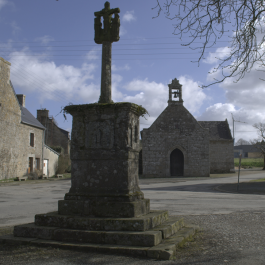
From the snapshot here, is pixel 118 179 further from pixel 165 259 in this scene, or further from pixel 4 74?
pixel 4 74

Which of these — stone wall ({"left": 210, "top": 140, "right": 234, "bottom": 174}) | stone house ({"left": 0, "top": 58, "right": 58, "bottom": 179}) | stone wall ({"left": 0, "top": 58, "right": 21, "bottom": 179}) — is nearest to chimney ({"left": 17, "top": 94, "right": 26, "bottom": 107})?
stone house ({"left": 0, "top": 58, "right": 58, "bottom": 179})

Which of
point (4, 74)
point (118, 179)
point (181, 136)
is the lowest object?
point (118, 179)

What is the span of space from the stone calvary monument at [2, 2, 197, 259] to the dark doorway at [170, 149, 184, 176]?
80.7ft

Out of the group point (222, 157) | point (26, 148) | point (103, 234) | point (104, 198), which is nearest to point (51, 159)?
point (26, 148)

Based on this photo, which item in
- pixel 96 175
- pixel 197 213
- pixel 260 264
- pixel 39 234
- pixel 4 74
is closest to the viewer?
pixel 260 264

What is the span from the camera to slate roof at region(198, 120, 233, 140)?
122 ft

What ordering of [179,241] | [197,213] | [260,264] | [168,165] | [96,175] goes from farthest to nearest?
[168,165] < [197,213] < [96,175] < [179,241] < [260,264]

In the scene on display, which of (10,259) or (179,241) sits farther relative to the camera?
(179,241)

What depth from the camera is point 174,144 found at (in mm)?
29328

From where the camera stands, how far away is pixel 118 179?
510cm

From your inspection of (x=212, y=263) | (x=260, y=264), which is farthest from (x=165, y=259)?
(x=260, y=264)

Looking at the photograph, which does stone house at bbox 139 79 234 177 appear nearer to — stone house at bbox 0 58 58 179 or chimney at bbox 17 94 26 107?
stone house at bbox 0 58 58 179

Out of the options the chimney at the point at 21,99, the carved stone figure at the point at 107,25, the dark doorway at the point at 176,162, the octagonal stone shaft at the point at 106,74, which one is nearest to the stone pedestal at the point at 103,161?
the octagonal stone shaft at the point at 106,74

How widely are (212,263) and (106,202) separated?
1961 mm
